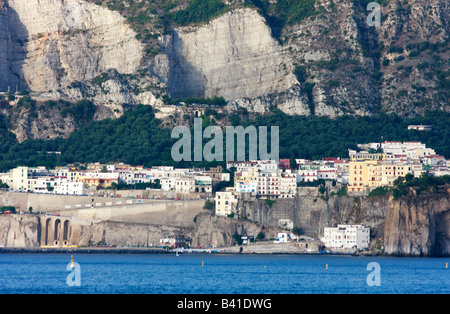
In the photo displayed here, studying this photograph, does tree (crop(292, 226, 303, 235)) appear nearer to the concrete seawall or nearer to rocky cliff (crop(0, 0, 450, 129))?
the concrete seawall

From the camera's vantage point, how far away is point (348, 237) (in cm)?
11244

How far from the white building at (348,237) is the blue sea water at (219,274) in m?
2.02

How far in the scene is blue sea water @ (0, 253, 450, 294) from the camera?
8425cm

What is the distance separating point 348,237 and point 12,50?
200 feet

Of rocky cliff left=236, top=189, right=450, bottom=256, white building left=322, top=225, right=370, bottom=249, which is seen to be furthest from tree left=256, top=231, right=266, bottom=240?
white building left=322, top=225, right=370, bottom=249

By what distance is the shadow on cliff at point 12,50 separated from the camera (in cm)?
15688

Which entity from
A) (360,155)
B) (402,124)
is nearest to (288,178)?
(360,155)

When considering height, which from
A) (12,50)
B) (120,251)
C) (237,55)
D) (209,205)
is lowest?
(120,251)

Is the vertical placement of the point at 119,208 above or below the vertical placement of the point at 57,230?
above

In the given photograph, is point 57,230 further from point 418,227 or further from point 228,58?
point 228,58

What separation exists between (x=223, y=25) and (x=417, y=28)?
22.4m

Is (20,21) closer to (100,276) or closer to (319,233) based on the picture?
(319,233)

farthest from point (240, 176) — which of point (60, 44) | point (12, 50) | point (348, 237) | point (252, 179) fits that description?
point (12, 50)

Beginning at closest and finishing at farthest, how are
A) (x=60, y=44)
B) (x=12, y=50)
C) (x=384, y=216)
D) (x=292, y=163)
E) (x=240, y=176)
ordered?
(x=384, y=216)
(x=240, y=176)
(x=292, y=163)
(x=60, y=44)
(x=12, y=50)
